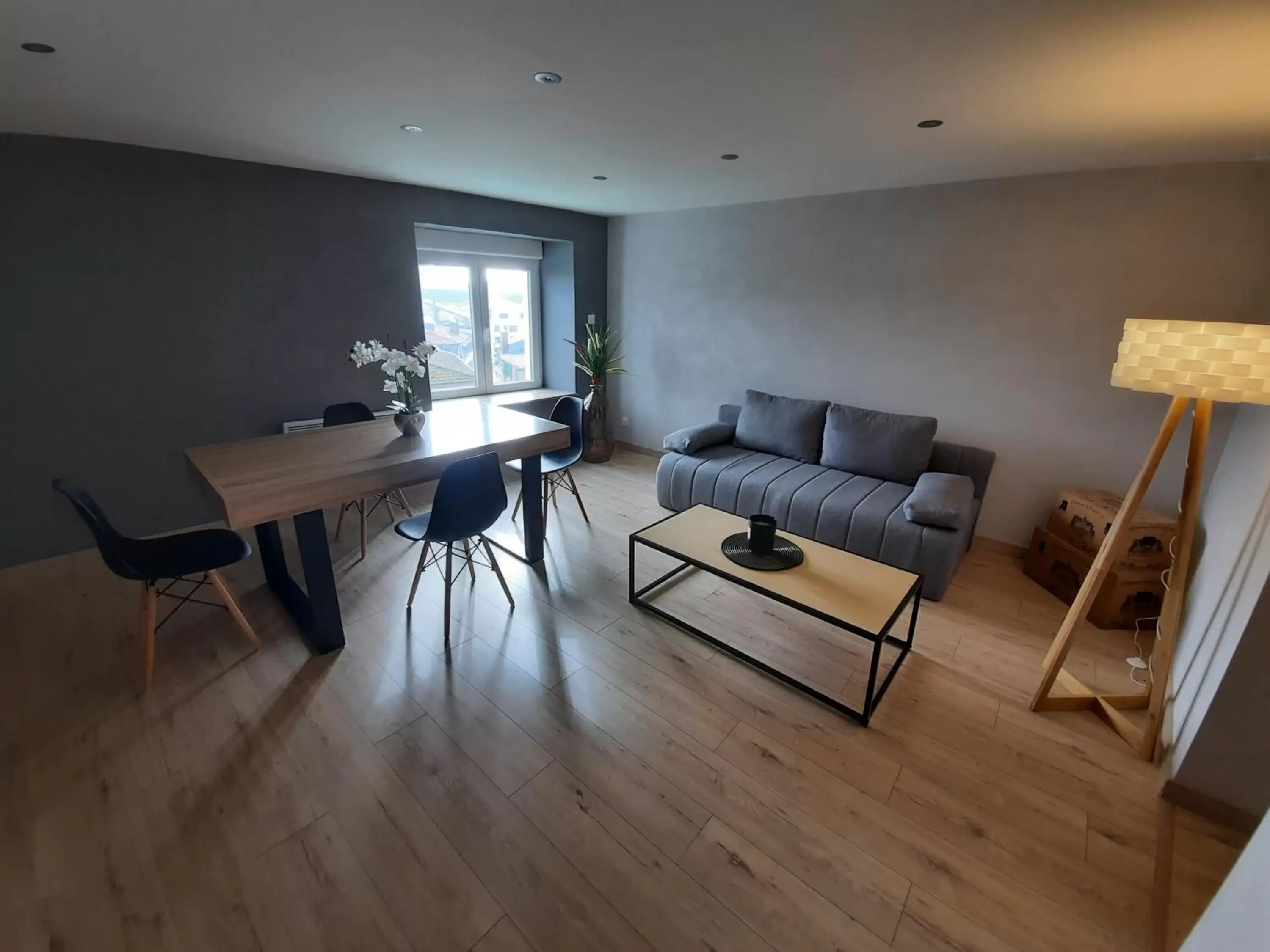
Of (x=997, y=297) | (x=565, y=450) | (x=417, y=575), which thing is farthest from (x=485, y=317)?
(x=997, y=297)

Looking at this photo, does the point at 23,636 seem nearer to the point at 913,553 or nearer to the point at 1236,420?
the point at 913,553

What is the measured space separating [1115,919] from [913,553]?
5.47 ft

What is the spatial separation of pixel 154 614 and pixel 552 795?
1889 millimetres

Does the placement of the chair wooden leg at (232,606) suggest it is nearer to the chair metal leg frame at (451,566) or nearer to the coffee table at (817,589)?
the chair metal leg frame at (451,566)

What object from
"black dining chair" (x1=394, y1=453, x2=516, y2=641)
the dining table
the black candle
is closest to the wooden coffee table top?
the black candle

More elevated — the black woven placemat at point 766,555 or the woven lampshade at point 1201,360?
the woven lampshade at point 1201,360

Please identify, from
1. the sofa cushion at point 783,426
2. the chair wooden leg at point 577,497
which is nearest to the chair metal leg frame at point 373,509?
the chair wooden leg at point 577,497

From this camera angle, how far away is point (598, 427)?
5242 mm

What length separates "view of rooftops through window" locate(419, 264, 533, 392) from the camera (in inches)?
176

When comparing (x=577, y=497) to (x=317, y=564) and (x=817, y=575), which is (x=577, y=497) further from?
(x=817, y=575)

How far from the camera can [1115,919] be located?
4.54ft

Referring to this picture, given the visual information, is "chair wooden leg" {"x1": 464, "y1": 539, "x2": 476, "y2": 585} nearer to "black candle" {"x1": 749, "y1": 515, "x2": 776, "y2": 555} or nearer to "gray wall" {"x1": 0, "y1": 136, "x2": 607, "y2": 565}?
"gray wall" {"x1": 0, "y1": 136, "x2": 607, "y2": 565}

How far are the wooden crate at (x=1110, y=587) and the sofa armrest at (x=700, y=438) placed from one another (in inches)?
86.7

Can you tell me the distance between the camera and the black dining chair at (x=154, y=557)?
1.90m
